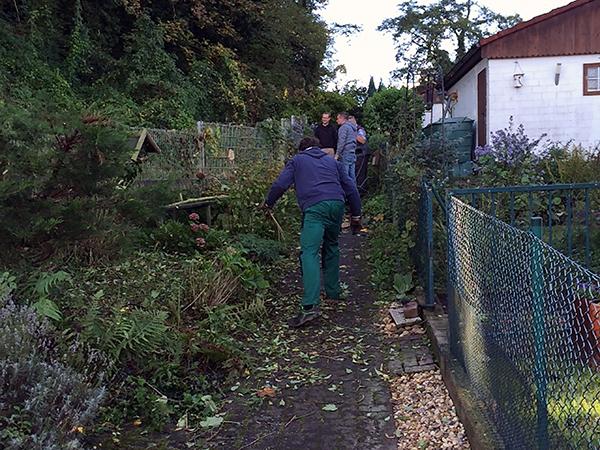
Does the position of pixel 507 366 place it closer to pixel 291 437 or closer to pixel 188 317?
pixel 291 437

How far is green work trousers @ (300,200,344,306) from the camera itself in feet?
19.6

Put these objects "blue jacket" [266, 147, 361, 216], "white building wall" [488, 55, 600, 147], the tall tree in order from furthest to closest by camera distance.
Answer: the tall tree
"white building wall" [488, 55, 600, 147]
"blue jacket" [266, 147, 361, 216]

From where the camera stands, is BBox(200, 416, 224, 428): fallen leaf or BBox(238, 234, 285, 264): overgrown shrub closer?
BBox(200, 416, 224, 428): fallen leaf

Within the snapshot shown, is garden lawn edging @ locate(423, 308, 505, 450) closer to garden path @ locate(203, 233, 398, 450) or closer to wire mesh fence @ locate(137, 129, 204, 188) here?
garden path @ locate(203, 233, 398, 450)

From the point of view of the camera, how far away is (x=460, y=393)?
3.91 m

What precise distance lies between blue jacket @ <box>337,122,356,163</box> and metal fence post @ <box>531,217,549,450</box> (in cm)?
874

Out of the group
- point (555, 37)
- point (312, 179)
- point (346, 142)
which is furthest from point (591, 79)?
point (312, 179)

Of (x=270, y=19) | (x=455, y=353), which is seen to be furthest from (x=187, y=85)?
(x=455, y=353)

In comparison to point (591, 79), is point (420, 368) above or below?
below

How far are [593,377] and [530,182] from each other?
5.68m

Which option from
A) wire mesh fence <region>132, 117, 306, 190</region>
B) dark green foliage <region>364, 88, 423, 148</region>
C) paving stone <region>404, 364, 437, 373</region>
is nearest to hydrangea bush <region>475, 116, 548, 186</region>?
dark green foliage <region>364, 88, 423, 148</region>

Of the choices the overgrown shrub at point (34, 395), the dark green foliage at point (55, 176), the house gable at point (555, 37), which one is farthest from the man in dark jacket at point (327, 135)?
the overgrown shrub at point (34, 395)

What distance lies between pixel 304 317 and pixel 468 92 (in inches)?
475

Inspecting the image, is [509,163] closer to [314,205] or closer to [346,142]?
[346,142]
